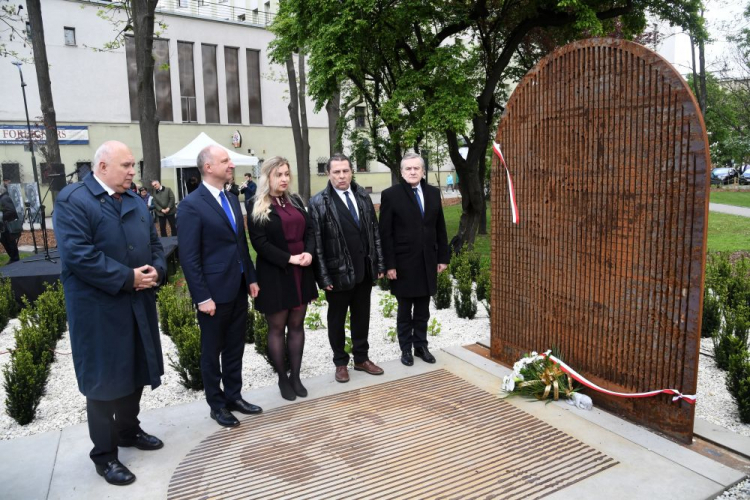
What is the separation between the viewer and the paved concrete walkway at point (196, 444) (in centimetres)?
308

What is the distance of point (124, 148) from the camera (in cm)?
330

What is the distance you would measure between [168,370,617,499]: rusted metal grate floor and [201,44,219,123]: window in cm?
2482

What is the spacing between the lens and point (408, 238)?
4.91 meters

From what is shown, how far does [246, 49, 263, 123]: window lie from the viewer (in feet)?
90.2

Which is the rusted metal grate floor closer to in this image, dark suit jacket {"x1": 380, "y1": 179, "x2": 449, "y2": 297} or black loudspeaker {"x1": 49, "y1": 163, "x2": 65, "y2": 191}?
dark suit jacket {"x1": 380, "y1": 179, "x2": 449, "y2": 297}

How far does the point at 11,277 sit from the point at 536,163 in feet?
23.8

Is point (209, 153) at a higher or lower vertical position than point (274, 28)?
lower

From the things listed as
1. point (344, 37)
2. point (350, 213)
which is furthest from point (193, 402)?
point (344, 37)

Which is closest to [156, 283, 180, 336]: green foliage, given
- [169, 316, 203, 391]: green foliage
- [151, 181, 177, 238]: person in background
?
[169, 316, 203, 391]: green foliage

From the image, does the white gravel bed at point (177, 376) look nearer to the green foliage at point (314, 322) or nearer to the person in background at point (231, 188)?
the green foliage at point (314, 322)

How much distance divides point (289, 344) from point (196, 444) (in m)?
1.10

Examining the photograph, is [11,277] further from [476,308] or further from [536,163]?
[536,163]

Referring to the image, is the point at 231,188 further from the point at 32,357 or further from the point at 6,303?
the point at 32,357

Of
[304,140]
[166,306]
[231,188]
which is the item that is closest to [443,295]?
[166,306]
